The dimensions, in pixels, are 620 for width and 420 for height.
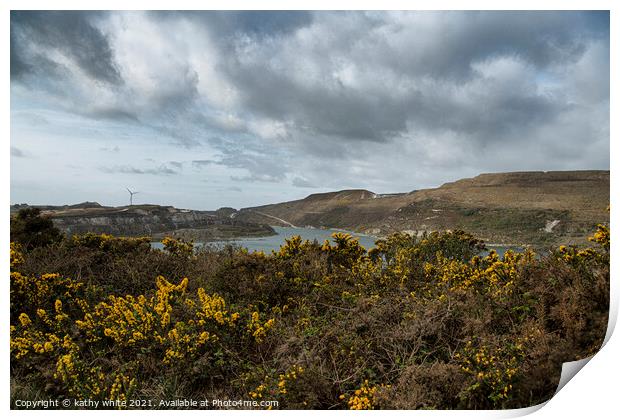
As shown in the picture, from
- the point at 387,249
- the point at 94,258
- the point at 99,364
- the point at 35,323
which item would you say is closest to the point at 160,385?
the point at 99,364

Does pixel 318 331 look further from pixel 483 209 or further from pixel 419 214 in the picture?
pixel 483 209

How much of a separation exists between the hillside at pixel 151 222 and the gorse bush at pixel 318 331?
1.37 feet

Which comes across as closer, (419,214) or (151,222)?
(151,222)

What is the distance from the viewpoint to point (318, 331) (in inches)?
150

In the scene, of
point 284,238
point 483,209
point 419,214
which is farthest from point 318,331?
point 483,209

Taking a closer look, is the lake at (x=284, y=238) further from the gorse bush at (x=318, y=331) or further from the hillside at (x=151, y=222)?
the gorse bush at (x=318, y=331)

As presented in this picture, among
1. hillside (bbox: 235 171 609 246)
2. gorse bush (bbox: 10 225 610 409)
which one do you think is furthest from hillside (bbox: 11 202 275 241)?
gorse bush (bbox: 10 225 610 409)

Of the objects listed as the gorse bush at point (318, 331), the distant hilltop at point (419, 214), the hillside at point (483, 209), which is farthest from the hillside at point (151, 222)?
the gorse bush at point (318, 331)

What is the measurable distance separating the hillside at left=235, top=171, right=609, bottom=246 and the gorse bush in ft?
1.76

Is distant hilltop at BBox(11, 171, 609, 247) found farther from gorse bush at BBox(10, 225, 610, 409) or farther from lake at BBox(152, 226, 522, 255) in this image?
gorse bush at BBox(10, 225, 610, 409)

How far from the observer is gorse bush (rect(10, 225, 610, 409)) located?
3.27m

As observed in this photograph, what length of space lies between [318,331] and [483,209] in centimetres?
259

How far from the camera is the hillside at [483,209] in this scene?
449cm

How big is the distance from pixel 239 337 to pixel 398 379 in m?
1.41
